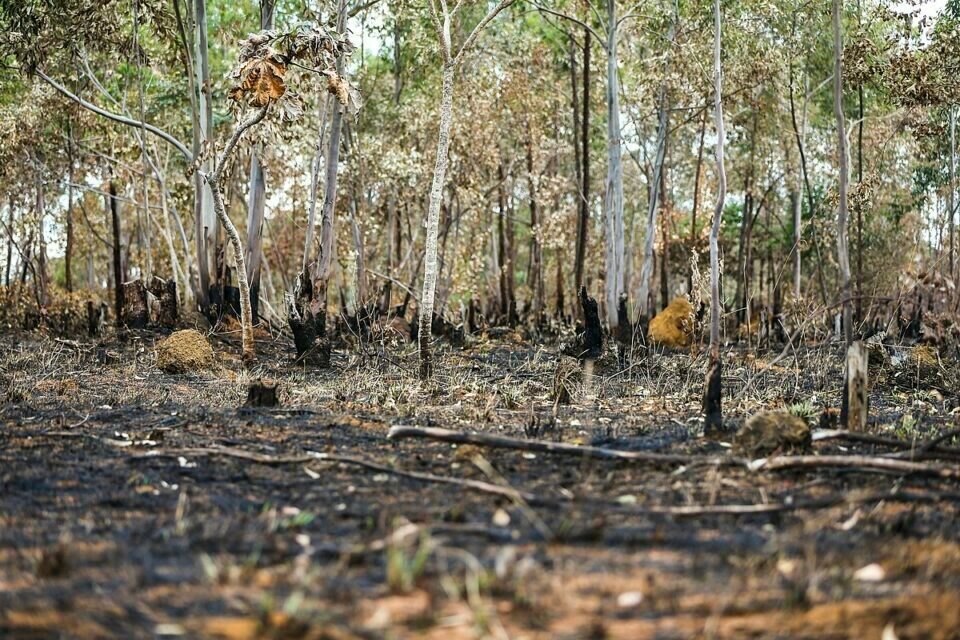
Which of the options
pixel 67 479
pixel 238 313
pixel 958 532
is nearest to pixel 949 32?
pixel 238 313

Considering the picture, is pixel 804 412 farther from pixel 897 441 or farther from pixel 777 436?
pixel 897 441

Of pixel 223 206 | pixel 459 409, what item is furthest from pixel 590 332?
pixel 459 409

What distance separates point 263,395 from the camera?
7.02 metres

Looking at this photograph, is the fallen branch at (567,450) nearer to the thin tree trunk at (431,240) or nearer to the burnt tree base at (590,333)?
the thin tree trunk at (431,240)

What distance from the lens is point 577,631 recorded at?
243cm

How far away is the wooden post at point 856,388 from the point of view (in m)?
5.59

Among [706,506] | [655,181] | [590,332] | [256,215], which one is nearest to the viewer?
[706,506]

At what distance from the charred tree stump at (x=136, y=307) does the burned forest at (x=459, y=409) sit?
0.04 meters

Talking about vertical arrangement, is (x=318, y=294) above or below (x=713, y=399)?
above

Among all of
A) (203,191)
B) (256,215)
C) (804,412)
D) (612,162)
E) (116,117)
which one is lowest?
(804,412)

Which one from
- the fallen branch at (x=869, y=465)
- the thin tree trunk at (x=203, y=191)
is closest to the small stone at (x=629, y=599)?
the fallen branch at (x=869, y=465)

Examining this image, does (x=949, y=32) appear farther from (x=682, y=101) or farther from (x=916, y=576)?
(x=916, y=576)

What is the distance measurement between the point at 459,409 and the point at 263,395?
4.59 feet

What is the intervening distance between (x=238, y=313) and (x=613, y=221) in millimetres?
6647
